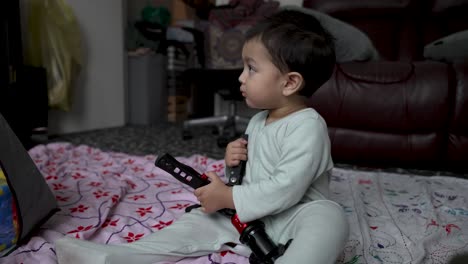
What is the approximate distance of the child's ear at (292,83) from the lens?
1.95 feet

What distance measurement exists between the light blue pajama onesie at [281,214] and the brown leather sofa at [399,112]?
0.83m

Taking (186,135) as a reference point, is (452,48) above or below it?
above

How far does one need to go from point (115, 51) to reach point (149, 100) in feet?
1.48

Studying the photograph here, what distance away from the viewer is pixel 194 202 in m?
0.91

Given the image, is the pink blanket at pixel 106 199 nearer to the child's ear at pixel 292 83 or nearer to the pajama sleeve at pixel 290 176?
the pajama sleeve at pixel 290 176

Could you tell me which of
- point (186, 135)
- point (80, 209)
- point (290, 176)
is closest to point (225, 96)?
point (186, 135)

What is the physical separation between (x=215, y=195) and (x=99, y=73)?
2.01m

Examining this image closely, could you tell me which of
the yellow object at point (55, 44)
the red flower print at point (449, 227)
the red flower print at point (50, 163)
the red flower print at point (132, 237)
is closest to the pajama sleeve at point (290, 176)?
the red flower print at point (132, 237)

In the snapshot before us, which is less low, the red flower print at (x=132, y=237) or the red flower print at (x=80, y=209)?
the red flower print at (x=132, y=237)

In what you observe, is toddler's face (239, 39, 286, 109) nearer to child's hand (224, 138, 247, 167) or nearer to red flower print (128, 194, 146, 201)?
child's hand (224, 138, 247, 167)

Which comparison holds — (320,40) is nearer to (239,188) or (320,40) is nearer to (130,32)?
(239,188)

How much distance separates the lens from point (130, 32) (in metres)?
2.75

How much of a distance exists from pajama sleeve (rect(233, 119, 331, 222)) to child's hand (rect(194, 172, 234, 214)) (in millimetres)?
19

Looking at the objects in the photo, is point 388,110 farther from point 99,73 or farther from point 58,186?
point 99,73
